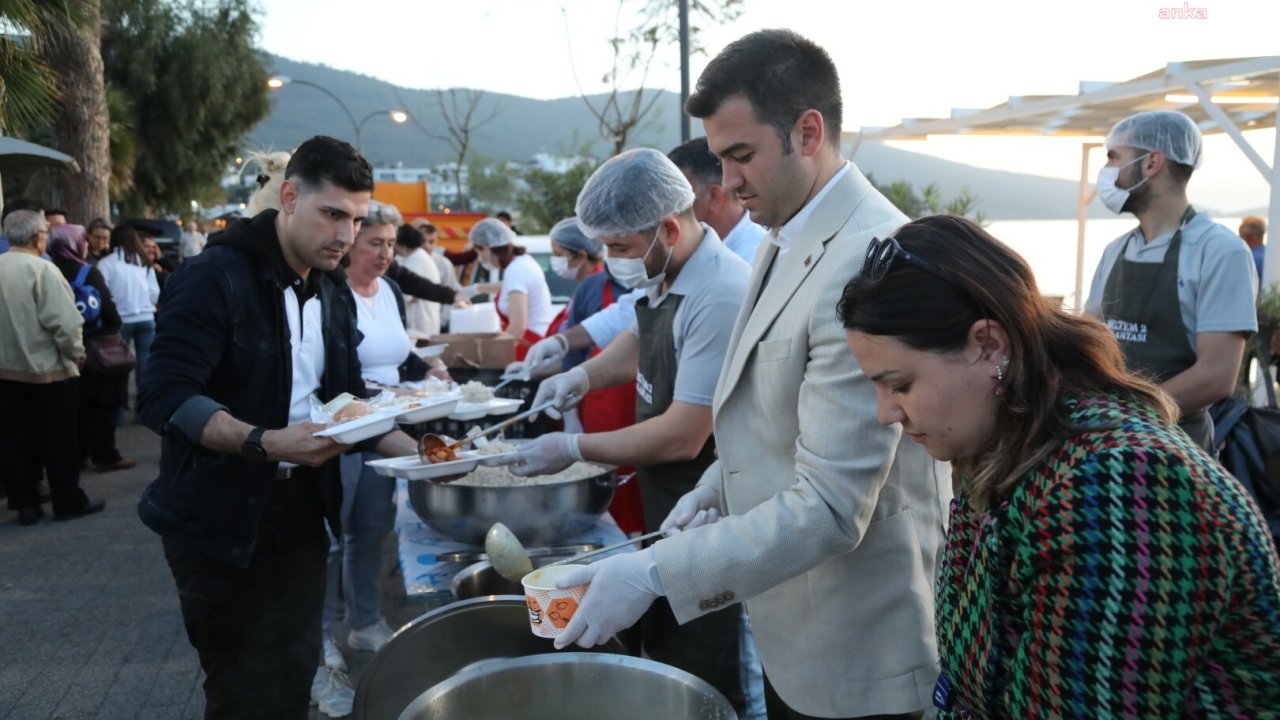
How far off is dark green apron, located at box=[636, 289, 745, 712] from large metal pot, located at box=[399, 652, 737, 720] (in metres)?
1.13

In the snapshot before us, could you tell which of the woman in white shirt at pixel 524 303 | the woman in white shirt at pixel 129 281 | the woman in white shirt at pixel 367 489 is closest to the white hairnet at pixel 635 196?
the woman in white shirt at pixel 367 489

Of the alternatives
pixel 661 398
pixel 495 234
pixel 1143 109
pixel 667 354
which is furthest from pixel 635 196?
pixel 1143 109

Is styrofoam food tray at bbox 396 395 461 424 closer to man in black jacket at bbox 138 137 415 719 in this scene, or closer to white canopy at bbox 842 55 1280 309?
man in black jacket at bbox 138 137 415 719

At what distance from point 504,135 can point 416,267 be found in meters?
111

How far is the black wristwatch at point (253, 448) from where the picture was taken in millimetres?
2152

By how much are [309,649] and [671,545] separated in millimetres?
1515

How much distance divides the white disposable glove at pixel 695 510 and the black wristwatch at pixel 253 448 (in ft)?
3.24

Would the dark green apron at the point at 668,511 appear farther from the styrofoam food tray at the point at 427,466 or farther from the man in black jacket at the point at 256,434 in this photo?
the man in black jacket at the point at 256,434

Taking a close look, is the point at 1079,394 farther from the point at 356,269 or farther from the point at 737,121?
the point at 356,269

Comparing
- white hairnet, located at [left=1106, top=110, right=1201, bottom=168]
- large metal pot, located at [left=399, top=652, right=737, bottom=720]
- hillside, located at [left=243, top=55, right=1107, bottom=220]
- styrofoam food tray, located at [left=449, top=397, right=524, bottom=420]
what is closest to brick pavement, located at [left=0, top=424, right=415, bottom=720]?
styrofoam food tray, located at [left=449, top=397, right=524, bottom=420]

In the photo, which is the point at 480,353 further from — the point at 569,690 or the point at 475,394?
the point at 569,690

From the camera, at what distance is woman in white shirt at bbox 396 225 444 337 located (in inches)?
318

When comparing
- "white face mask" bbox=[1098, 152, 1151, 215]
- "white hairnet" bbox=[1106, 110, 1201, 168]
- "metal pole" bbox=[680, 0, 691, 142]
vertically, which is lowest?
"white face mask" bbox=[1098, 152, 1151, 215]

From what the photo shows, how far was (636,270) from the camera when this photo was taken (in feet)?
10.0
